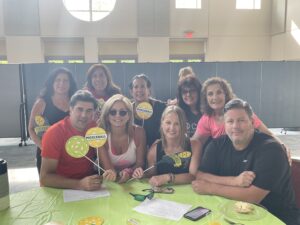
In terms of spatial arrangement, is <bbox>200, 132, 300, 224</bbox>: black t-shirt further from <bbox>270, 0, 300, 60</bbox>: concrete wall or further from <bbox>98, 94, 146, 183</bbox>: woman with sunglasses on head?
<bbox>270, 0, 300, 60</bbox>: concrete wall

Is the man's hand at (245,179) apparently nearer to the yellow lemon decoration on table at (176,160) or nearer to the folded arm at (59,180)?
the yellow lemon decoration on table at (176,160)

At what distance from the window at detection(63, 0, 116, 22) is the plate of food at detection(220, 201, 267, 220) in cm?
782

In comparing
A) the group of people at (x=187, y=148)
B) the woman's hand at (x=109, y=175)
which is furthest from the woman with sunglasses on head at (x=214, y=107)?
the woman's hand at (x=109, y=175)

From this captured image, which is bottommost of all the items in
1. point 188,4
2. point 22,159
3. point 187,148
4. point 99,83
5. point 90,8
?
point 22,159

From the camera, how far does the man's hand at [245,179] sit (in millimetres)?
1460

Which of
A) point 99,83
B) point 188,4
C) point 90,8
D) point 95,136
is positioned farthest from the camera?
point 188,4

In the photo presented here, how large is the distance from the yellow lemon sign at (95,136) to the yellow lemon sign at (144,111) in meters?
0.35

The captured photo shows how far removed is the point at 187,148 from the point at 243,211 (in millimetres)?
484

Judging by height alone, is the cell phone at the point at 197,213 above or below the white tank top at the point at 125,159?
below

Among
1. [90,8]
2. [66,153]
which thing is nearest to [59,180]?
[66,153]

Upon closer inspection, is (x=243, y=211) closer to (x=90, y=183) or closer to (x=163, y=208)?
(x=163, y=208)

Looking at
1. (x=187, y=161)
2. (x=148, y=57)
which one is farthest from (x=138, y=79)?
(x=148, y=57)

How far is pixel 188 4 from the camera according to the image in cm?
861

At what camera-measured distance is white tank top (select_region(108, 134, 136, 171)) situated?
1.78 meters
